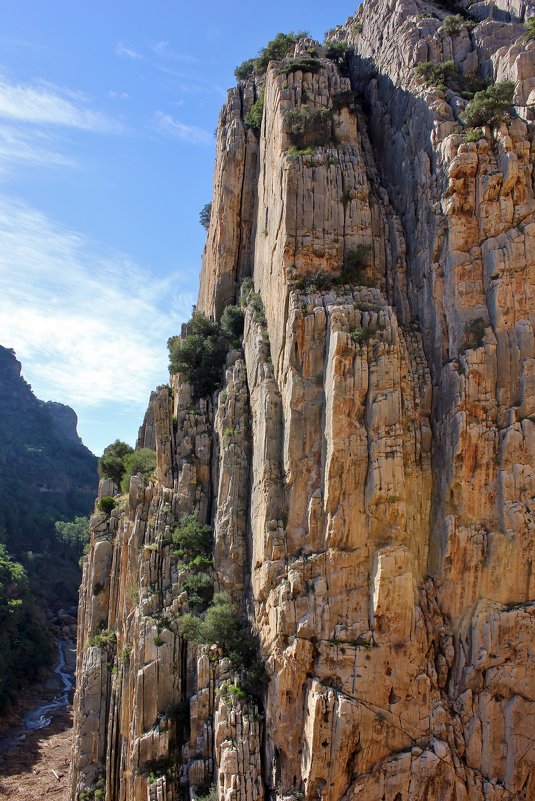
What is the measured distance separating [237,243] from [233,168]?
4.06m

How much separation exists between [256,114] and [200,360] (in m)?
13.8

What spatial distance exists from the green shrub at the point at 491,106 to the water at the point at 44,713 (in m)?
49.1

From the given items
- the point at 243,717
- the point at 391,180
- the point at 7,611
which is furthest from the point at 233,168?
the point at 7,611

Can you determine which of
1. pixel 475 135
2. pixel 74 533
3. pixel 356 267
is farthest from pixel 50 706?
pixel 475 135

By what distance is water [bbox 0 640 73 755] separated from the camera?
51.8m

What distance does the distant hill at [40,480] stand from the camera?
281ft

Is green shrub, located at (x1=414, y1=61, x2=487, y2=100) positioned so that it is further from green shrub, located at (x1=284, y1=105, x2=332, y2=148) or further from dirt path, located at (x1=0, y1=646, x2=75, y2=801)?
dirt path, located at (x1=0, y1=646, x2=75, y2=801)

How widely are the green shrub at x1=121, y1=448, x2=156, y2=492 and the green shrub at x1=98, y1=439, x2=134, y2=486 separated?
2.99 m

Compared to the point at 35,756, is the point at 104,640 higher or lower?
higher

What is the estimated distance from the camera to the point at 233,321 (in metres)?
35.3

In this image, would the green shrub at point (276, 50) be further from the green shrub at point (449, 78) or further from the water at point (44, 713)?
the water at point (44, 713)

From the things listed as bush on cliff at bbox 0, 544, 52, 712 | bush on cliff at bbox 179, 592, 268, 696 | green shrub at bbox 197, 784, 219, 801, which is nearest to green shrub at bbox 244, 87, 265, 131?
bush on cliff at bbox 179, 592, 268, 696

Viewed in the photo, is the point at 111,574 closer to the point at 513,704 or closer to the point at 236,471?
the point at 236,471

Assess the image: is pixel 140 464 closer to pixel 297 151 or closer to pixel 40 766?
pixel 297 151
